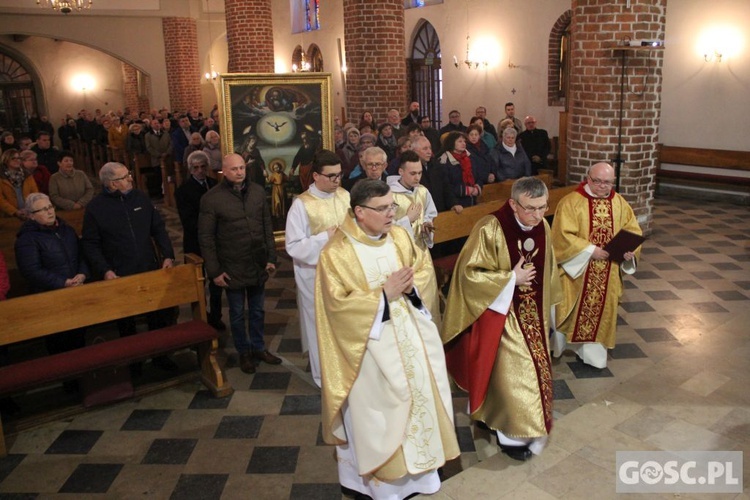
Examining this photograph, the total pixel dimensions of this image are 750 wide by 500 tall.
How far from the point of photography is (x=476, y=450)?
4.36 meters

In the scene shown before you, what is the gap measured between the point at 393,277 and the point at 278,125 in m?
3.83

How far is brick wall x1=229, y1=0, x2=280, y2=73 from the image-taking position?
1507cm

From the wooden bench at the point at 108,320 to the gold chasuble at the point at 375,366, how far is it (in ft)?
6.13

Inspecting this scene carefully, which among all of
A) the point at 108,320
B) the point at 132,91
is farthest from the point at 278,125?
the point at 132,91

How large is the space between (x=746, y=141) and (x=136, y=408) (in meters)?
10.7

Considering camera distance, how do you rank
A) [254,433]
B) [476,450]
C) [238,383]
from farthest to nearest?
[238,383] → [254,433] → [476,450]

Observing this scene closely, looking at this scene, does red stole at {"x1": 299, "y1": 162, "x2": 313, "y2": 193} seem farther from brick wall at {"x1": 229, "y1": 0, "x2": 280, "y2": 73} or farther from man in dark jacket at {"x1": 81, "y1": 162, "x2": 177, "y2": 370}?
brick wall at {"x1": 229, "y1": 0, "x2": 280, "y2": 73}

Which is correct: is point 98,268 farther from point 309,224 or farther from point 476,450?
point 476,450

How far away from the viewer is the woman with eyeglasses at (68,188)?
27.1 ft

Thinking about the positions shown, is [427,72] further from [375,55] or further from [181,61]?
[181,61]

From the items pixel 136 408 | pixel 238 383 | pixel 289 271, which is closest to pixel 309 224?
pixel 238 383

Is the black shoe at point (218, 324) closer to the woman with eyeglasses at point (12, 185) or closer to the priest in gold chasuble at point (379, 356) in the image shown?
the woman with eyeglasses at point (12, 185)

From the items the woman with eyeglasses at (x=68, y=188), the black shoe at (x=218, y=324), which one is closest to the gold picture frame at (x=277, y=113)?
the black shoe at (x=218, y=324)

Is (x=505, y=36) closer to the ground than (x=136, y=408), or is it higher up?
higher up
